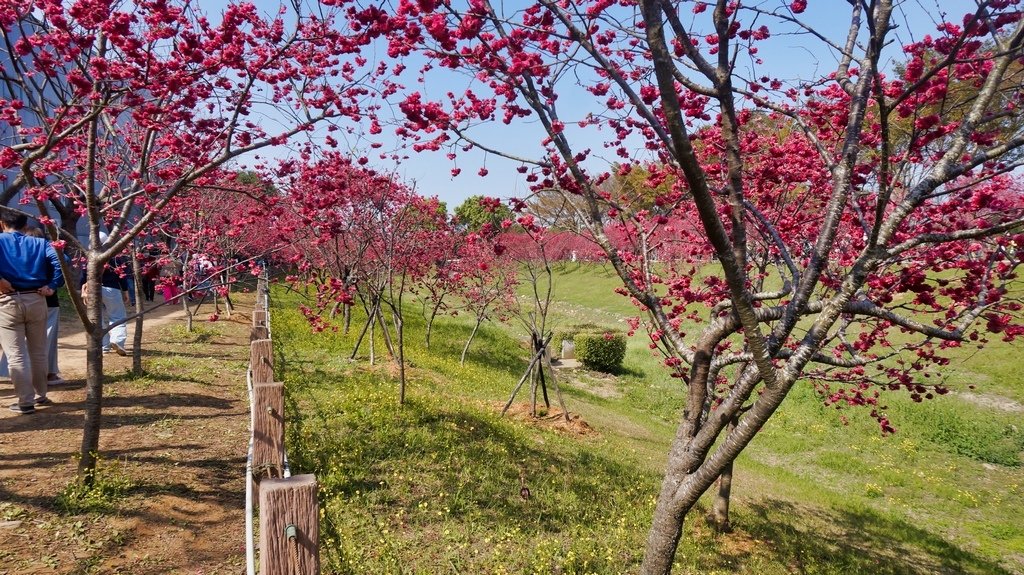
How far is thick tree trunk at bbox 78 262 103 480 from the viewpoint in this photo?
388 centimetres

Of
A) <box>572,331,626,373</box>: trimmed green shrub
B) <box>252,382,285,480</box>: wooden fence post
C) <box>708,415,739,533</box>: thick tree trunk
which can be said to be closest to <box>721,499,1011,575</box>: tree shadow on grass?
<box>708,415,739,533</box>: thick tree trunk

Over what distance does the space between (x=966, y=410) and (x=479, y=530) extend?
11438mm

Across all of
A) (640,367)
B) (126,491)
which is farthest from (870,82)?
(640,367)

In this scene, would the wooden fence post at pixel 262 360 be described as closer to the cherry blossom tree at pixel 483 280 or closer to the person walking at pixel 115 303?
the person walking at pixel 115 303

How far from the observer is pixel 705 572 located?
4.47 m

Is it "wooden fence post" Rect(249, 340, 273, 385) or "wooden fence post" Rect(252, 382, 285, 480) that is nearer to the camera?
"wooden fence post" Rect(252, 382, 285, 480)

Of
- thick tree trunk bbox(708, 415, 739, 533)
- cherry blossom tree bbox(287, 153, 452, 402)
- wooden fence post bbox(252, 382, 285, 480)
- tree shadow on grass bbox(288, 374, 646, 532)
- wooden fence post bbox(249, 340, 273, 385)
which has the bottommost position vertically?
thick tree trunk bbox(708, 415, 739, 533)

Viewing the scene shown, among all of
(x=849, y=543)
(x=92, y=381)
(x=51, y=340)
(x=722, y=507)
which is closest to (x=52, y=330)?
(x=51, y=340)

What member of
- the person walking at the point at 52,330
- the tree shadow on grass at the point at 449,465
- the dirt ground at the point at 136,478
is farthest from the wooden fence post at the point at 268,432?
the person walking at the point at 52,330

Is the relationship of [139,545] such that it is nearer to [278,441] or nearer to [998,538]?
[278,441]

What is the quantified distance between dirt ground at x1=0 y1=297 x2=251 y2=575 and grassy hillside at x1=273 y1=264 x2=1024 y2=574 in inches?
27.3

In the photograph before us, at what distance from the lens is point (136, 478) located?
412cm

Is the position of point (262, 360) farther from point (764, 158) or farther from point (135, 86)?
point (764, 158)

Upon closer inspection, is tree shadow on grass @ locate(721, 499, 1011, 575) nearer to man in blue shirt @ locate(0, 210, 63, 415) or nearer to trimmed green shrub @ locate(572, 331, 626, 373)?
man in blue shirt @ locate(0, 210, 63, 415)
